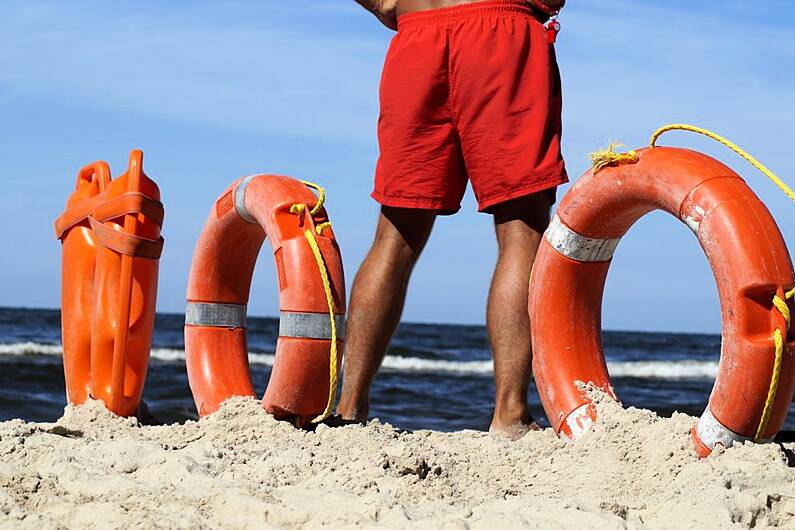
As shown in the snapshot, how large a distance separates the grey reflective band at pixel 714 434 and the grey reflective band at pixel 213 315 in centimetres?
186

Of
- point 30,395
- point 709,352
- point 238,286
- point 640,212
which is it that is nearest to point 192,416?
point 30,395

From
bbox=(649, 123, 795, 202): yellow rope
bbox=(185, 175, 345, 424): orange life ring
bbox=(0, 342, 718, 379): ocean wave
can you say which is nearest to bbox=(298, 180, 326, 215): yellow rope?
bbox=(185, 175, 345, 424): orange life ring

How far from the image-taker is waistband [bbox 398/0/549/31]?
10.7 feet

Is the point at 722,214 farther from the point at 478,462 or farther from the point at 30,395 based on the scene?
the point at 30,395

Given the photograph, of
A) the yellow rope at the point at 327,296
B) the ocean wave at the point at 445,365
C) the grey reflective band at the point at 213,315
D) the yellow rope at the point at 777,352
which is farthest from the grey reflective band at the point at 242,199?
the ocean wave at the point at 445,365

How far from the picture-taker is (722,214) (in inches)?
104

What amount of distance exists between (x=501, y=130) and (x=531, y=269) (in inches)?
18.5

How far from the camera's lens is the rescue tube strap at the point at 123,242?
3.57m

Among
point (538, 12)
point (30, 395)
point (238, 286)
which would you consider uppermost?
point (538, 12)

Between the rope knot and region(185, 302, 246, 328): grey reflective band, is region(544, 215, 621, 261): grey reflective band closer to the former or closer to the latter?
the rope knot

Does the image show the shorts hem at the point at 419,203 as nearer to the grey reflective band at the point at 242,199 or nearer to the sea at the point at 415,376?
the grey reflective band at the point at 242,199

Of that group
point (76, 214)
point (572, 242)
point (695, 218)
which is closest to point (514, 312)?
point (572, 242)

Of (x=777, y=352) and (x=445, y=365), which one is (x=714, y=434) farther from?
(x=445, y=365)

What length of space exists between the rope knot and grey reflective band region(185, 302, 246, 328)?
1.53 m
